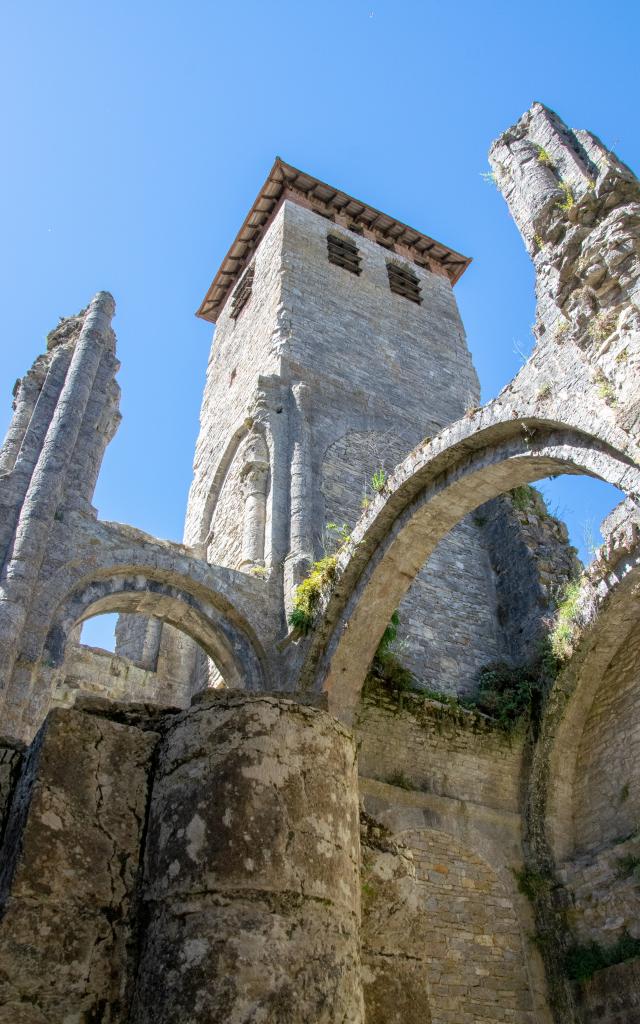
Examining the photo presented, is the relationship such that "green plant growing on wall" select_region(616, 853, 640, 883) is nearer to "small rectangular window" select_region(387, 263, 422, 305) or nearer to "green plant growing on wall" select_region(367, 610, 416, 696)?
"green plant growing on wall" select_region(367, 610, 416, 696)

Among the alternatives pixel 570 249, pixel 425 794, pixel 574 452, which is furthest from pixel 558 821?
pixel 570 249

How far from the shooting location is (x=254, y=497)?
10.4m

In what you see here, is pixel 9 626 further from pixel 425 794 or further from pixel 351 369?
pixel 351 369

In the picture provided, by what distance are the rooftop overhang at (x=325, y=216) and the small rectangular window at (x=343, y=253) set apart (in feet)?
3.57

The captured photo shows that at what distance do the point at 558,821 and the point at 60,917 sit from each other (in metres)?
8.09

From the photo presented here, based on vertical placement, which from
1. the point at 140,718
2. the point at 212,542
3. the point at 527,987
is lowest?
the point at 140,718

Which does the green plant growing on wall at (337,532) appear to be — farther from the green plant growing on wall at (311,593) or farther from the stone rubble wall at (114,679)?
the stone rubble wall at (114,679)

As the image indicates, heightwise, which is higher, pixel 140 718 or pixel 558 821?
pixel 558 821

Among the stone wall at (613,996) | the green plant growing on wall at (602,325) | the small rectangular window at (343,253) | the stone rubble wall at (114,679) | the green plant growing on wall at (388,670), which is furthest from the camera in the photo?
the small rectangular window at (343,253)

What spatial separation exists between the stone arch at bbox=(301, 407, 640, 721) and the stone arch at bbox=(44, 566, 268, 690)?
0.76m

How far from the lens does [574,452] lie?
6211 millimetres

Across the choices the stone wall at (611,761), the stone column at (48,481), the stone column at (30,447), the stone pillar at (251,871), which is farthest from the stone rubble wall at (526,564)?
the stone pillar at (251,871)

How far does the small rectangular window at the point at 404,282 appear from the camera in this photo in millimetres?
16625

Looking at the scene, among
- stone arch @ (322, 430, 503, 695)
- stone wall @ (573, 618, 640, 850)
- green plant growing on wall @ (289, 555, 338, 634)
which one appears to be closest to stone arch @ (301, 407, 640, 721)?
green plant growing on wall @ (289, 555, 338, 634)
